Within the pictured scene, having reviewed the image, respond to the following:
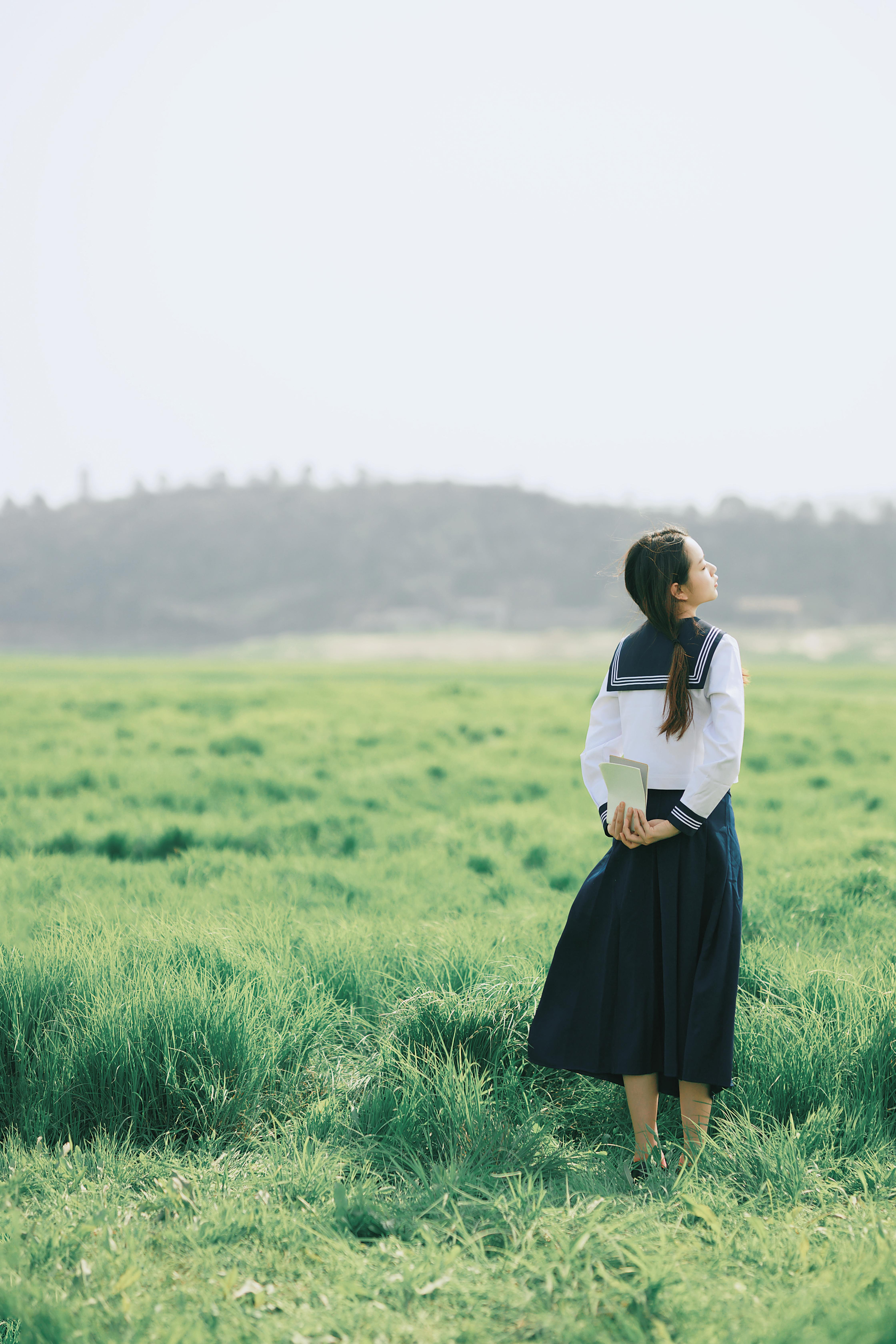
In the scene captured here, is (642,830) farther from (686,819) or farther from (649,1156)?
(649,1156)

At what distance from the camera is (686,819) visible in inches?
129

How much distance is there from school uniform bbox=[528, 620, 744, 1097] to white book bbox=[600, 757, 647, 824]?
0.08m

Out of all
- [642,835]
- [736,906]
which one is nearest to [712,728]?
[642,835]

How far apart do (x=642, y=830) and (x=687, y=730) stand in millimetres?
408

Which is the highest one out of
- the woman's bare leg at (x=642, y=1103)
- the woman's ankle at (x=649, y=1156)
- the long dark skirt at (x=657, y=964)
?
the long dark skirt at (x=657, y=964)

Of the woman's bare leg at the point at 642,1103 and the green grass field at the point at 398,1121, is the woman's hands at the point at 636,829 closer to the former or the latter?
the woman's bare leg at the point at 642,1103

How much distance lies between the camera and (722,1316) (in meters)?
2.33

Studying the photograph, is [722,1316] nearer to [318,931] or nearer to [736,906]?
[736,906]

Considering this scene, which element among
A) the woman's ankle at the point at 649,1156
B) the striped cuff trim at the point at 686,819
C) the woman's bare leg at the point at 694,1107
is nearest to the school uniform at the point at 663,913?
the striped cuff trim at the point at 686,819

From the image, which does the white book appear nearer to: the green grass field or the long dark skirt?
the long dark skirt

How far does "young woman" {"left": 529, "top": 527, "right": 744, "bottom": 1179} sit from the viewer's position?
3.30 meters

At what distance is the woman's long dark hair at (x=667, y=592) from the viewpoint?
3.39m

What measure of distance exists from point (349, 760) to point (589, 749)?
942cm

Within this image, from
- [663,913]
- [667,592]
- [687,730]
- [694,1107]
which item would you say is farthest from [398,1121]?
[667,592]
